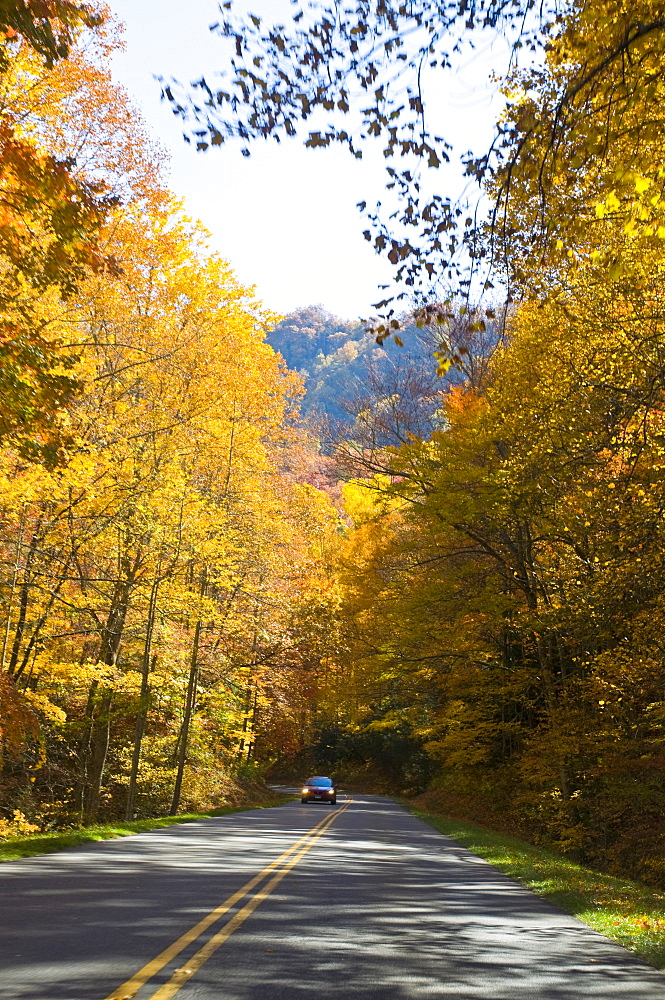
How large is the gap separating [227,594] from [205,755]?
17.0 feet

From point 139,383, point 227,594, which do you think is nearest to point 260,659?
point 227,594

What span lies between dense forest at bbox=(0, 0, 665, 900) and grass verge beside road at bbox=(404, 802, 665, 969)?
3610mm

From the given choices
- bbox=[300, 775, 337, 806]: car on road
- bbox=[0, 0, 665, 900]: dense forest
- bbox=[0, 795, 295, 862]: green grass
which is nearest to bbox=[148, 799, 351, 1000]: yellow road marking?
bbox=[0, 795, 295, 862]: green grass

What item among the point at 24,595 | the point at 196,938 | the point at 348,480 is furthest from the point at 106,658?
the point at 196,938

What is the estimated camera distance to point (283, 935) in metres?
7.04

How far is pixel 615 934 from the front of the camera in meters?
8.19

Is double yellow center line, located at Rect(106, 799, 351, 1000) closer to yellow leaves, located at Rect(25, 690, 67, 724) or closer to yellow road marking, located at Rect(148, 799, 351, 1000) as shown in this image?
yellow road marking, located at Rect(148, 799, 351, 1000)

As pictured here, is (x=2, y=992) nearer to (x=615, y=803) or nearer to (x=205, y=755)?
(x=615, y=803)

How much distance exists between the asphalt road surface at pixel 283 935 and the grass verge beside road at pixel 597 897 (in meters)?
0.26

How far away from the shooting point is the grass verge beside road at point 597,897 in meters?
8.06

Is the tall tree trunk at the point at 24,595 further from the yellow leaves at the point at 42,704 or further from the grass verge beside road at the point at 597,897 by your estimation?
the grass verge beside road at the point at 597,897

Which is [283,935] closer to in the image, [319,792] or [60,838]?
[60,838]

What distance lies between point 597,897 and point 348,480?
739 inches

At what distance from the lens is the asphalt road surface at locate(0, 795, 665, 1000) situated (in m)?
5.56
